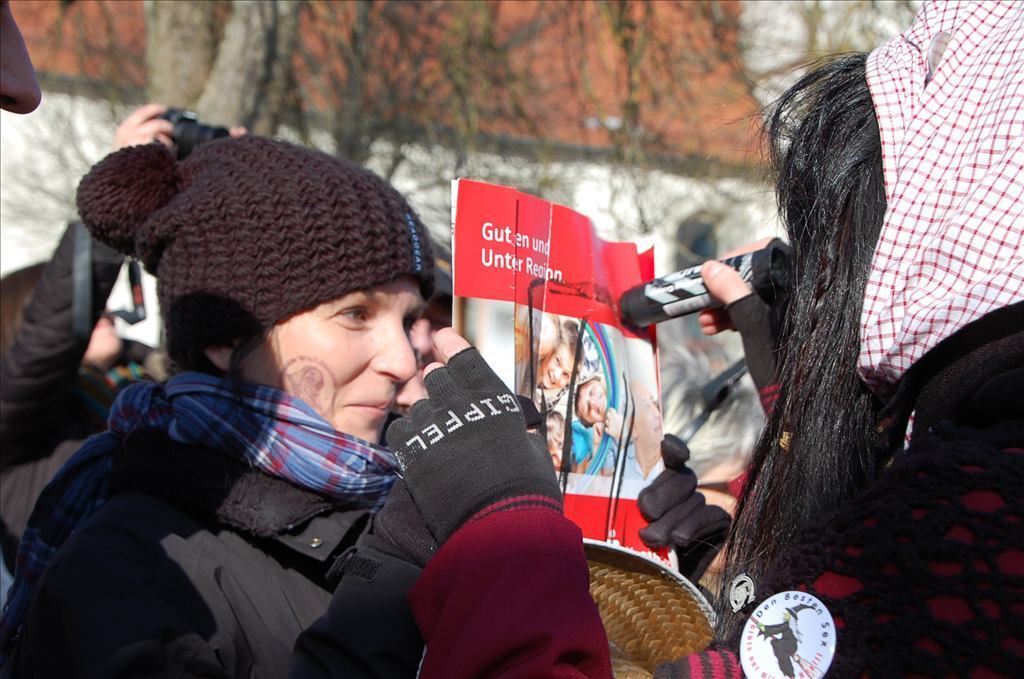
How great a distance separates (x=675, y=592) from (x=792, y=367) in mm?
413

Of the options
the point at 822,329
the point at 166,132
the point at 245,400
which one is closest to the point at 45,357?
the point at 166,132

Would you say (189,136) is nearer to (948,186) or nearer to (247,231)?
(247,231)

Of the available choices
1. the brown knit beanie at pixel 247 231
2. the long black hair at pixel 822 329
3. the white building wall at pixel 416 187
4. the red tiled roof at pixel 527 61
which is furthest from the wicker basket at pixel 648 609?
the white building wall at pixel 416 187

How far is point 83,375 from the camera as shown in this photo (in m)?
3.13

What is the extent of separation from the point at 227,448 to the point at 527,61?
22.5ft

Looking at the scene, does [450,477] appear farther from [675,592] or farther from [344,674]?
[675,592]

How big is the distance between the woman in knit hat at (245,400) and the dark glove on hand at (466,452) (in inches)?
19.5

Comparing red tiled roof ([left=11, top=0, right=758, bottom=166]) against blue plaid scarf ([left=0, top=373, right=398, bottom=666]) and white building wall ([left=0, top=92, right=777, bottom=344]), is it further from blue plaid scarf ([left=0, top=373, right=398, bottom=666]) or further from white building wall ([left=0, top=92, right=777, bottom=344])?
blue plaid scarf ([left=0, top=373, right=398, bottom=666])

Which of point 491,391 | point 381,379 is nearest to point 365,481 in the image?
point 381,379

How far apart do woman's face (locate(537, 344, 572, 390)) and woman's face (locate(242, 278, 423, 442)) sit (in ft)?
1.55

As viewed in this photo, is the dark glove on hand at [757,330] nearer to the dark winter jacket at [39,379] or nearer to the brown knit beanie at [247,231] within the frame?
the brown knit beanie at [247,231]

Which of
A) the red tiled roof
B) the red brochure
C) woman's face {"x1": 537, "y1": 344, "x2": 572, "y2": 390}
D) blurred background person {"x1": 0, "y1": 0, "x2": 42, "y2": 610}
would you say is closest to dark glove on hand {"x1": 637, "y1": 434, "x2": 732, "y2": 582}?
the red brochure

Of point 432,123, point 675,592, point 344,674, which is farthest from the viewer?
point 432,123

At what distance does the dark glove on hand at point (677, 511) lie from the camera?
161 cm
